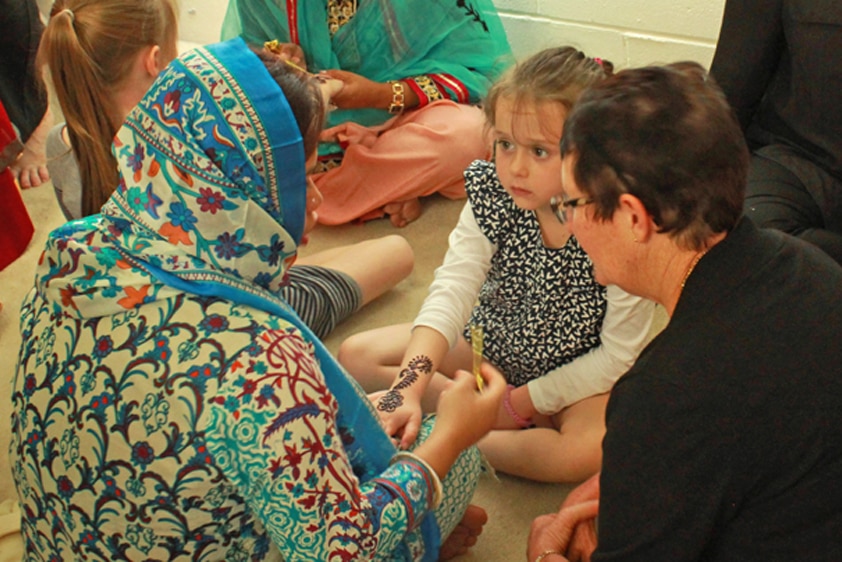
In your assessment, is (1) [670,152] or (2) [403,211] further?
(2) [403,211]

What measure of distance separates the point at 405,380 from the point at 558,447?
12.1 inches

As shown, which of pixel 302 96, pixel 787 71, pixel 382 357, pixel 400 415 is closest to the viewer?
pixel 302 96

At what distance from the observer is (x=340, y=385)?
1.11 meters

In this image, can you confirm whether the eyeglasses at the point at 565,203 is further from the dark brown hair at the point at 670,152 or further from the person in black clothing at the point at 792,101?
the person in black clothing at the point at 792,101

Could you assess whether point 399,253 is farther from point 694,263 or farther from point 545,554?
point 694,263

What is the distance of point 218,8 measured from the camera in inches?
138

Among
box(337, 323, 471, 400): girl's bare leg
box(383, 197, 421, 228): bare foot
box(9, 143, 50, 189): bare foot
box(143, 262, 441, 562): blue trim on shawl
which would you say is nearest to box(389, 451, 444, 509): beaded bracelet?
box(143, 262, 441, 562): blue trim on shawl

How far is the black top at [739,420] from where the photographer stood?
870 millimetres

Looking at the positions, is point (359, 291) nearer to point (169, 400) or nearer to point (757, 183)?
point (757, 183)

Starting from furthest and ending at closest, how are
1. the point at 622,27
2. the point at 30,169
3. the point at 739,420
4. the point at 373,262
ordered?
the point at 30,169, the point at 622,27, the point at 373,262, the point at 739,420

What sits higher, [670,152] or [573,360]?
[670,152]

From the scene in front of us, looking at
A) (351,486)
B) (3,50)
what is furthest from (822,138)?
(3,50)

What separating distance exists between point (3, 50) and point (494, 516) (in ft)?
7.46

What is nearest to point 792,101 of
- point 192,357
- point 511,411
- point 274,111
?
point 511,411
